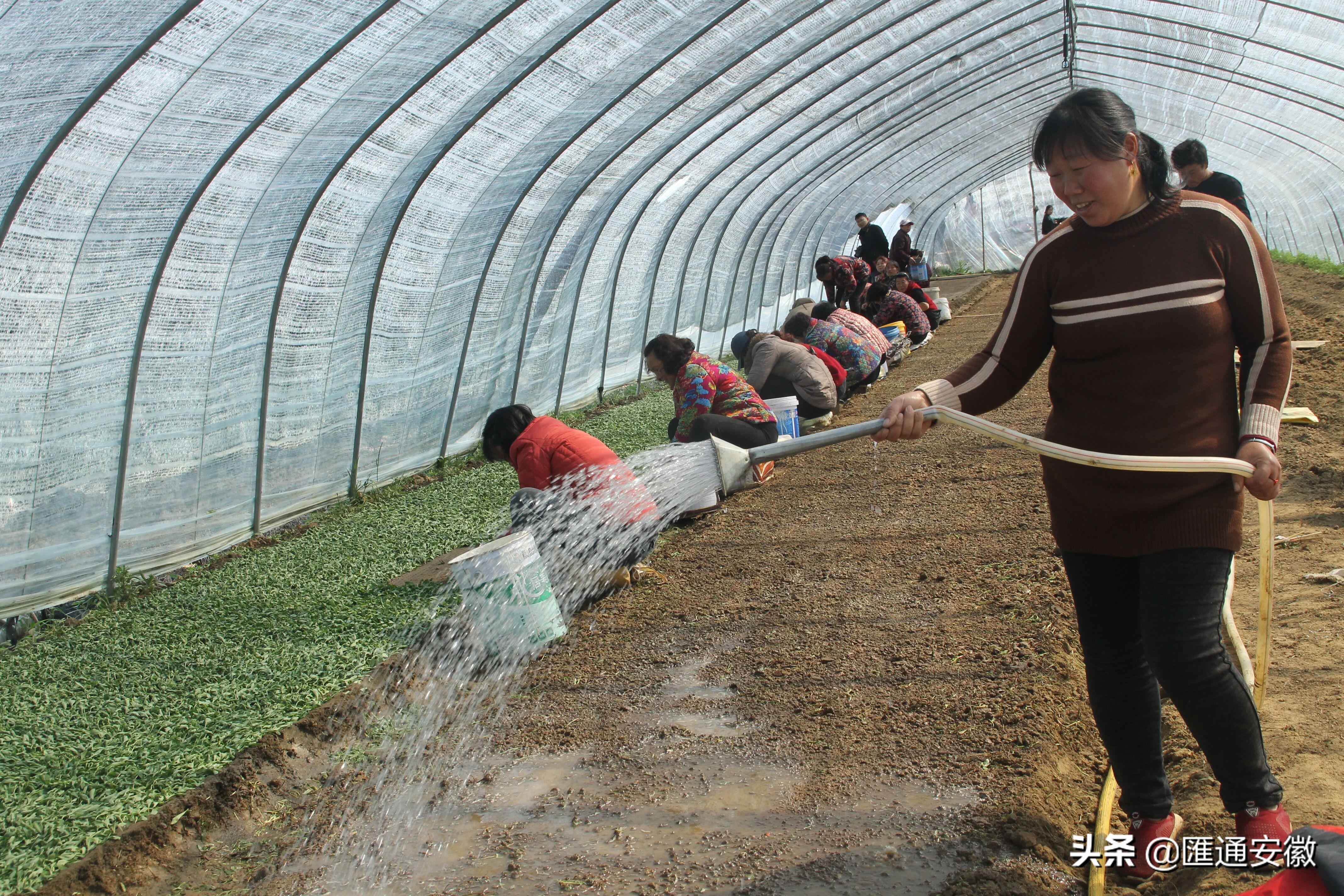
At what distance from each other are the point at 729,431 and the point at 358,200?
2.75 m

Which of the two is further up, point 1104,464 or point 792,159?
point 792,159

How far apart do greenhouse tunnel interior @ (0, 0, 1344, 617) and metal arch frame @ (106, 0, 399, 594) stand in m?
0.02

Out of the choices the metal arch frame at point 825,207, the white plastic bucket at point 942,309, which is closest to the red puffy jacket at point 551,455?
the white plastic bucket at point 942,309

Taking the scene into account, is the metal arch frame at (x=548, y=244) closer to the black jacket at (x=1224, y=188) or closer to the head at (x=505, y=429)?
the head at (x=505, y=429)

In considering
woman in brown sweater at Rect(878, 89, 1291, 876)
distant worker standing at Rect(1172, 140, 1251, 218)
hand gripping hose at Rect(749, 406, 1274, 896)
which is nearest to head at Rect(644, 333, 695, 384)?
distant worker standing at Rect(1172, 140, 1251, 218)

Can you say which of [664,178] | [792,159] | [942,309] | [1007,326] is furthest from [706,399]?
[942,309]

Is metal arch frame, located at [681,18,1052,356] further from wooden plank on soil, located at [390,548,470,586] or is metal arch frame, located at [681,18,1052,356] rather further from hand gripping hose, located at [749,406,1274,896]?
hand gripping hose, located at [749,406,1274,896]

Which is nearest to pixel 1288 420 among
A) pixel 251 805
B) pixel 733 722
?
pixel 733 722

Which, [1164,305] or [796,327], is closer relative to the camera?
[1164,305]

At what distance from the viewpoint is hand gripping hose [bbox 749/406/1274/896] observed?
1864mm

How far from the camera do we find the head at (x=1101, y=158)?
1.86 metres

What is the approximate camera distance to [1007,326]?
86.4 inches

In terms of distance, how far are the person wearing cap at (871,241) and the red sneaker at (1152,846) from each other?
12896mm

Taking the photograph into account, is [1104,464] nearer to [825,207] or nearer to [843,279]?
[843,279]
